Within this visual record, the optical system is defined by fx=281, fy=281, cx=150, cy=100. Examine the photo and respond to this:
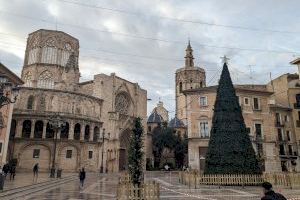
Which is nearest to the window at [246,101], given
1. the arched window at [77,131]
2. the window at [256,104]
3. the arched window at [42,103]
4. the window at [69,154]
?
the window at [256,104]

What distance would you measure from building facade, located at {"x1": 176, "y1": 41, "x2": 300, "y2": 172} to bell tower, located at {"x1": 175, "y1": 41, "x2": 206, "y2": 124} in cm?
3191

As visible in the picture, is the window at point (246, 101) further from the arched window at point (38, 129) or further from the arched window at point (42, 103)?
the arched window at point (38, 129)

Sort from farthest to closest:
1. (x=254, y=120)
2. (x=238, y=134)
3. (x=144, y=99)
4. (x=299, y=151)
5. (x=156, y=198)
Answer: (x=144, y=99)
(x=299, y=151)
(x=254, y=120)
(x=238, y=134)
(x=156, y=198)

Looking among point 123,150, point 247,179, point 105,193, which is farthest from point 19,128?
point 247,179

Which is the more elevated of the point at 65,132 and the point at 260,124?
the point at 260,124

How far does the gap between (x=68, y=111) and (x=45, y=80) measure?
12.5m

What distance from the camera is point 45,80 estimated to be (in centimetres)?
4869

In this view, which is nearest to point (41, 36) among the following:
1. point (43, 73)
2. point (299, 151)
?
point (43, 73)

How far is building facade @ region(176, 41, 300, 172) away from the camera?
33.6m

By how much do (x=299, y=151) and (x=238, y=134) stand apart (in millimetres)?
25110

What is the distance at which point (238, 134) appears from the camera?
20.0 m

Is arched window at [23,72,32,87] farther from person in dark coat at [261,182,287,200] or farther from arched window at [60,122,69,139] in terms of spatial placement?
person in dark coat at [261,182,287,200]

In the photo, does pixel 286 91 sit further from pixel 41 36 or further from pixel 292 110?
pixel 41 36

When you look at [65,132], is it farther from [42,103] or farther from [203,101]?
[203,101]
